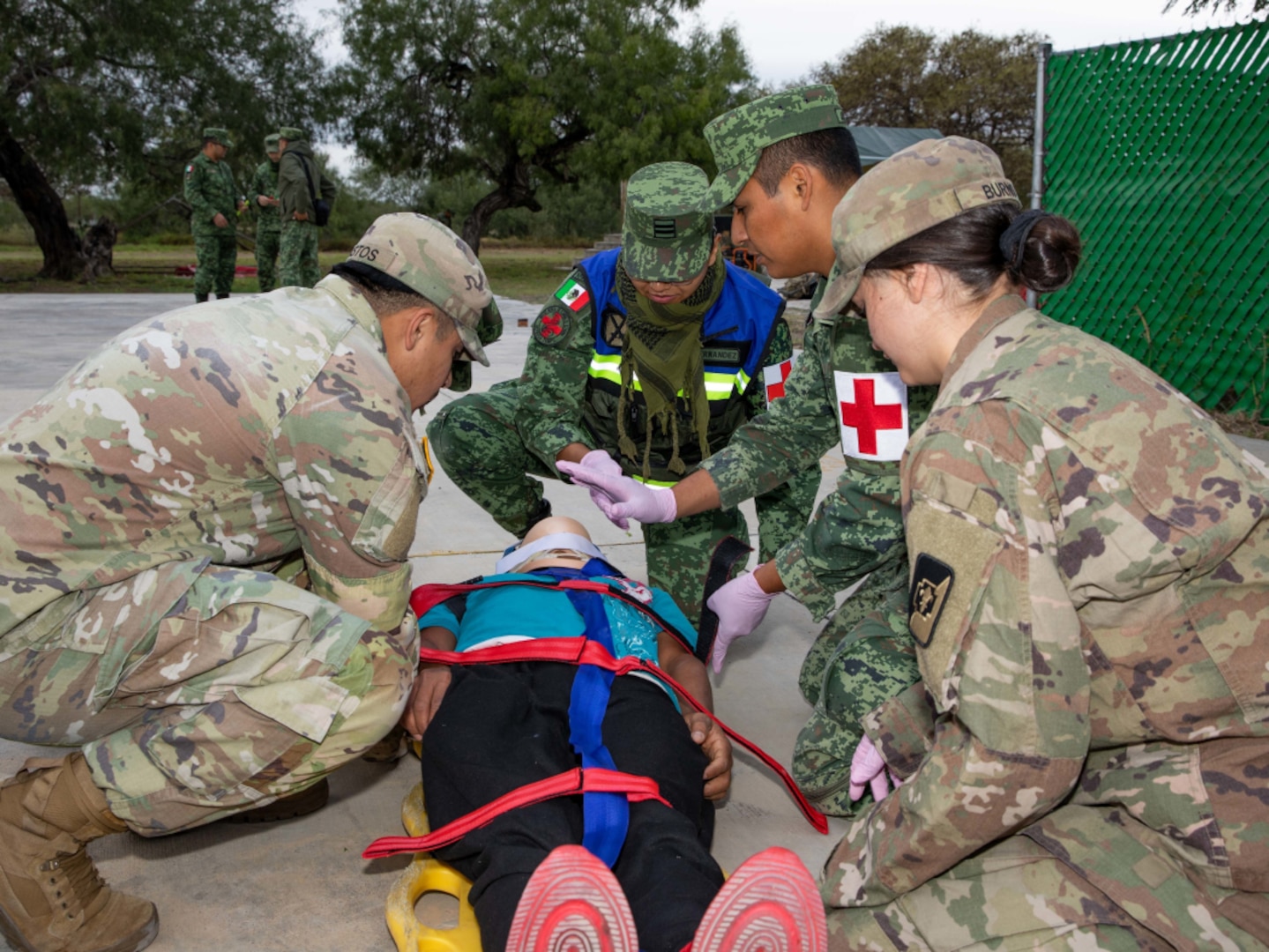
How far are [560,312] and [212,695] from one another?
183cm

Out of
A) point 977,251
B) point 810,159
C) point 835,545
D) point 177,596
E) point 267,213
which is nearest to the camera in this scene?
point 977,251

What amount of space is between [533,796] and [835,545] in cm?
94

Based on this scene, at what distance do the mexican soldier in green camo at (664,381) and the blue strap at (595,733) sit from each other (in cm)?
76

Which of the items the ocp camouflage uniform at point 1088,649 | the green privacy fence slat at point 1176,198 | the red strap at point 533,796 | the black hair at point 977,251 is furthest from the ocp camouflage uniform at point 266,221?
the ocp camouflage uniform at point 1088,649

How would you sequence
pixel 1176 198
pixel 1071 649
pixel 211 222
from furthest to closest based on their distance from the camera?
1. pixel 211 222
2. pixel 1176 198
3. pixel 1071 649

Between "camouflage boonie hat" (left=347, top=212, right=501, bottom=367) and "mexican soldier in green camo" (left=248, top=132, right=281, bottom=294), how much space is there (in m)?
9.88

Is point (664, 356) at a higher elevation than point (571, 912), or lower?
higher

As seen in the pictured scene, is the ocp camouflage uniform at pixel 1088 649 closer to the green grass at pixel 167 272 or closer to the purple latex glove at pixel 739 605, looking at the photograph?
the purple latex glove at pixel 739 605

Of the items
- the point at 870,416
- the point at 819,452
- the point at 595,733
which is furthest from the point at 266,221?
the point at 595,733

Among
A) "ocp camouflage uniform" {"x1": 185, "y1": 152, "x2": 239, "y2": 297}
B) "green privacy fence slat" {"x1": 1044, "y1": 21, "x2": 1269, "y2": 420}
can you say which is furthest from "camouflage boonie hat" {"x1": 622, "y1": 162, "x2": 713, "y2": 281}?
"ocp camouflage uniform" {"x1": 185, "y1": 152, "x2": 239, "y2": 297}

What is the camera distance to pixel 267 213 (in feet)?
38.6

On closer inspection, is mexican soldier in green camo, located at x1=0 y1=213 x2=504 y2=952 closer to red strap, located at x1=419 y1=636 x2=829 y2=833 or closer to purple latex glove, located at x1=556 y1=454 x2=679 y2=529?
red strap, located at x1=419 y1=636 x2=829 y2=833

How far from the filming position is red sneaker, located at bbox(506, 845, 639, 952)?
144 cm

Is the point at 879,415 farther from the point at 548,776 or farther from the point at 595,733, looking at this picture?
the point at 548,776
